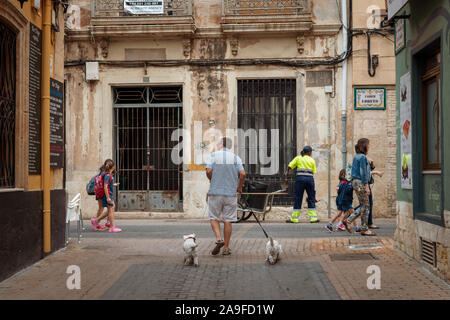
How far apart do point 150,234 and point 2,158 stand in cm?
467

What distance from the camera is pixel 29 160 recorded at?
307 inches

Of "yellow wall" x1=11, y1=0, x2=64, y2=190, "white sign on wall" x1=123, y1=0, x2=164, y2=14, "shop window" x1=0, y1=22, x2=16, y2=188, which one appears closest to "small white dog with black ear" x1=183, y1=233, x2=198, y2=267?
Result: "yellow wall" x1=11, y1=0, x2=64, y2=190

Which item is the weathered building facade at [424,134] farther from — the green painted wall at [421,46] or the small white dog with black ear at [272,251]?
the small white dog with black ear at [272,251]

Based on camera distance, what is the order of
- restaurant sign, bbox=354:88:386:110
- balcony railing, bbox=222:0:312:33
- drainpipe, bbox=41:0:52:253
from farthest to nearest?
1. balcony railing, bbox=222:0:312:33
2. restaurant sign, bbox=354:88:386:110
3. drainpipe, bbox=41:0:52:253

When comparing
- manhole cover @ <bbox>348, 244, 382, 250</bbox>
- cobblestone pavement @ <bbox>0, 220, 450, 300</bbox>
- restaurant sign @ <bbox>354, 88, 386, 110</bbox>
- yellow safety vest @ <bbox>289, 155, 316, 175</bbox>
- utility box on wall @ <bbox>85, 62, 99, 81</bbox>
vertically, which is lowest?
cobblestone pavement @ <bbox>0, 220, 450, 300</bbox>

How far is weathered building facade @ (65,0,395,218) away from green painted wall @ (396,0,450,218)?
615 centimetres

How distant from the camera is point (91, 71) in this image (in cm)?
1552

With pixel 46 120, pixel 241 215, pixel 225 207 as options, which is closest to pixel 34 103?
pixel 46 120

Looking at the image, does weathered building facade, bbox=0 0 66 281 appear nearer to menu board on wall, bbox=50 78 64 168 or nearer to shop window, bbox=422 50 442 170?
menu board on wall, bbox=50 78 64 168

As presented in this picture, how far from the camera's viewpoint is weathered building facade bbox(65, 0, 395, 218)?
14742 mm

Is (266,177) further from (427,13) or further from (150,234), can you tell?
(427,13)

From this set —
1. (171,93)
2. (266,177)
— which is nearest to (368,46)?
(266,177)

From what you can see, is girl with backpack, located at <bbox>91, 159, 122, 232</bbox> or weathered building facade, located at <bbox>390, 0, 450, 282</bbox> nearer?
weathered building facade, located at <bbox>390, 0, 450, 282</bbox>
